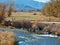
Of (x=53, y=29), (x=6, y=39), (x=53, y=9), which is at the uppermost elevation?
(x=6, y=39)

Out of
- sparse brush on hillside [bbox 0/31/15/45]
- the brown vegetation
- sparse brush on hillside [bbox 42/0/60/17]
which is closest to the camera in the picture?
sparse brush on hillside [bbox 0/31/15/45]

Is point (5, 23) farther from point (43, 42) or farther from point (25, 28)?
point (43, 42)

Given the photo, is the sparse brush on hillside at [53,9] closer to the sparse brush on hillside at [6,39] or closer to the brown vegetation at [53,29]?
the brown vegetation at [53,29]

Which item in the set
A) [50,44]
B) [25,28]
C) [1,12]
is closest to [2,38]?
[50,44]

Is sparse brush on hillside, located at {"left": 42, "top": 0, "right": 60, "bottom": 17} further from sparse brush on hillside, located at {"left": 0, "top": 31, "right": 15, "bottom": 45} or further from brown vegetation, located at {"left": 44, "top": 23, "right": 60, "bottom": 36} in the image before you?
sparse brush on hillside, located at {"left": 0, "top": 31, "right": 15, "bottom": 45}

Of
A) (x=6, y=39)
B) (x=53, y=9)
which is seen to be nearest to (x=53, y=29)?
(x=6, y=39)

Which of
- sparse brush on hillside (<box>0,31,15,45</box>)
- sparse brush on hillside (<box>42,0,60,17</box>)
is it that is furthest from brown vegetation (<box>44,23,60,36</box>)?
sparse brush on hillside (<box>42,0,60,17</box>)

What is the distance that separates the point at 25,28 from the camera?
4759cm

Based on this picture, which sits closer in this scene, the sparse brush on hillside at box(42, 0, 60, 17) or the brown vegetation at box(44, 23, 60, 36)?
the brown vegetation at box(44, 23, 60, 36)

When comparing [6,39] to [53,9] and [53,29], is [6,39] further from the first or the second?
[53,9]

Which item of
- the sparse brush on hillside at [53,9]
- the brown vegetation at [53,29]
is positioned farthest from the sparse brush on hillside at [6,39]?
the sparse brush on hillside at [53,9]

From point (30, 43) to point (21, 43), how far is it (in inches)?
49.1

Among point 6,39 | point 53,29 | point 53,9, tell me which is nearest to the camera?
point 6,39

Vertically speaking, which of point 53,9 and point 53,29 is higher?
point 53,9
